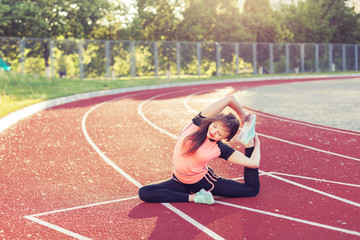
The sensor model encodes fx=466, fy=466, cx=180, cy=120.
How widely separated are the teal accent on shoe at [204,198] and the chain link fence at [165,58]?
74.1ft

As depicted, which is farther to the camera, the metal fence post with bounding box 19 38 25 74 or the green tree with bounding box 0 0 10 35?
the green tree with bounding box 0 0 10 35

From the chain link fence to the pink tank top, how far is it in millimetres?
22363

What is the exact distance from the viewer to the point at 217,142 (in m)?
5.59

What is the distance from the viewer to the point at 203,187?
571cm

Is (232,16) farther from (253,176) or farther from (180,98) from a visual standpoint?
(253,176)

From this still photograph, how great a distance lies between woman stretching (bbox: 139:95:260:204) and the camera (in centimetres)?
524

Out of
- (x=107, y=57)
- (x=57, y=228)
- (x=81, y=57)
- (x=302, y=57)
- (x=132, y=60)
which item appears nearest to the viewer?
(x=57, y=228)

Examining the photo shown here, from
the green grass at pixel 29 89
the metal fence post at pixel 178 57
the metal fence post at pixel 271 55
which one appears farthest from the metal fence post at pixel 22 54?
the metal fence post at pixel 271 55

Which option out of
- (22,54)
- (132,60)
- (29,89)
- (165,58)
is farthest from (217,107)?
(165,58)

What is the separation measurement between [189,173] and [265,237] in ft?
4.56

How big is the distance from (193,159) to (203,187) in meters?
0.47

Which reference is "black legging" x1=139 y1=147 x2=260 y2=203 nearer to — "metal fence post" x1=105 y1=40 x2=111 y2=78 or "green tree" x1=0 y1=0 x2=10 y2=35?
"metal fence post" x1=105 y1=40 x2=111 y2=78

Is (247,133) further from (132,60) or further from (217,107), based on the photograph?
(132,60)

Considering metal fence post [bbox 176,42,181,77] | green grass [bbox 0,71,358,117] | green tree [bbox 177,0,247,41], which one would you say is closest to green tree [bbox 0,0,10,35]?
green grass [bbox 0,71,358,117]
